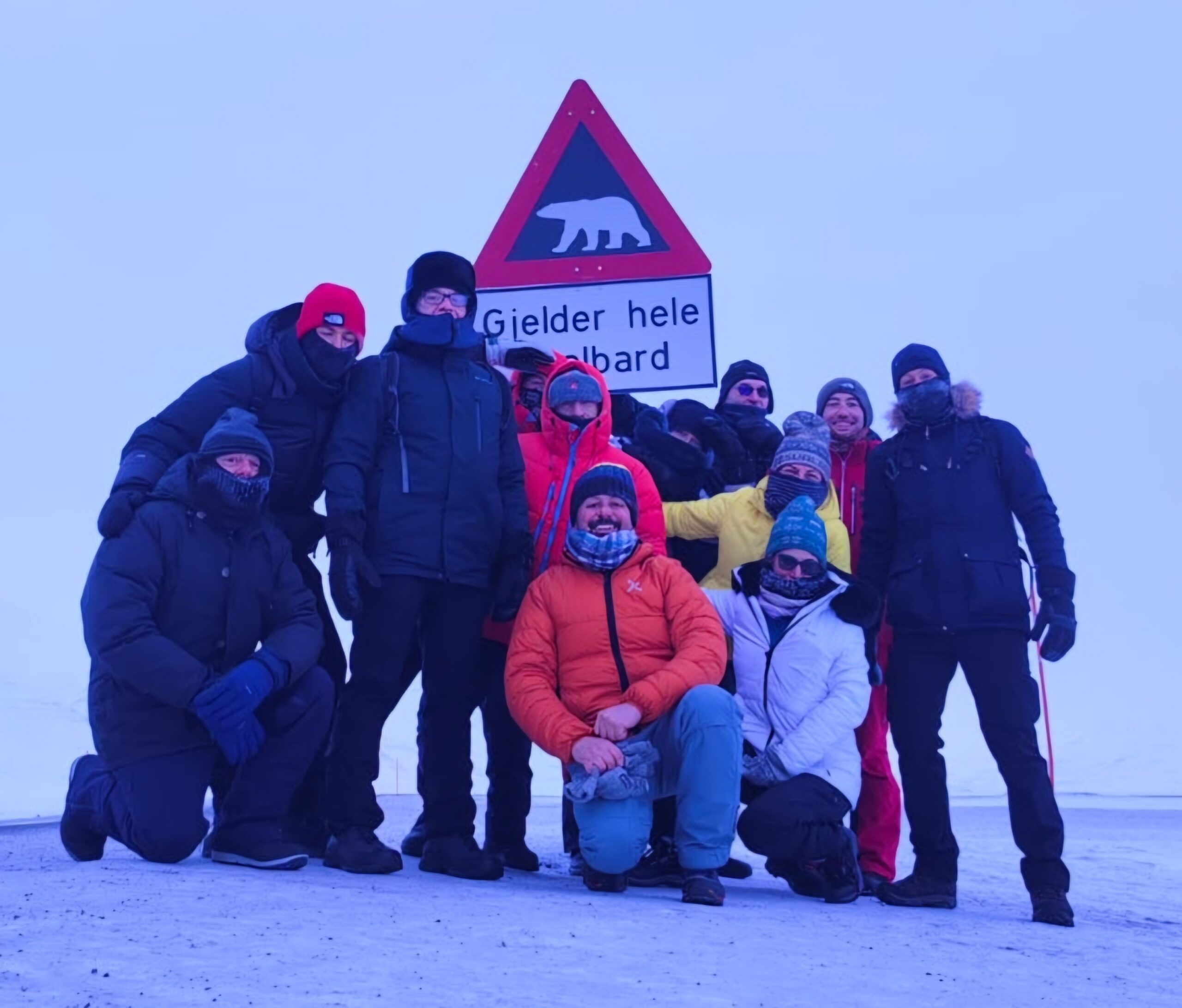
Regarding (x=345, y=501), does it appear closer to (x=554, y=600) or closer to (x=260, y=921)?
(x=554, y=600)

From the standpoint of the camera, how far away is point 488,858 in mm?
4656

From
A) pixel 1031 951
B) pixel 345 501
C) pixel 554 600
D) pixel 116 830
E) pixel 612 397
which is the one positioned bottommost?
pixel 1031 951

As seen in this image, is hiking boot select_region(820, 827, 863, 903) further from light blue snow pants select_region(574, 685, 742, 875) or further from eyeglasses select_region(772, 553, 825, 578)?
eyeglasses select_region(772, 553, 825, 578)

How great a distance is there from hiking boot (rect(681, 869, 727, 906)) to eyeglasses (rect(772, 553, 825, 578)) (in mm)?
1123

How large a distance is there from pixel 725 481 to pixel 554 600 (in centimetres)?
130

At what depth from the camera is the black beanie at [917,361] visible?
5.25m

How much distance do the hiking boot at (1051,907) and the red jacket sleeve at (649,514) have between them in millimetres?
1606

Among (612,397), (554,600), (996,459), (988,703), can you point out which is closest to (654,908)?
(554,600)

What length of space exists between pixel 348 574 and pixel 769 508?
5.35 feet

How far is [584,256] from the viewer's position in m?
5.42

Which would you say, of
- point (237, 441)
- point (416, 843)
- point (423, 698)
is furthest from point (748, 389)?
point (237, 441)

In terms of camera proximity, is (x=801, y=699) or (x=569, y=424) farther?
(x=569, y=424)

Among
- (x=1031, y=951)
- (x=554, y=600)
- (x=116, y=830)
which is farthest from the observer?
(x=554, y=600)

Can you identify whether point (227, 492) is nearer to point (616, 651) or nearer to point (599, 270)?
point (616, 651)
